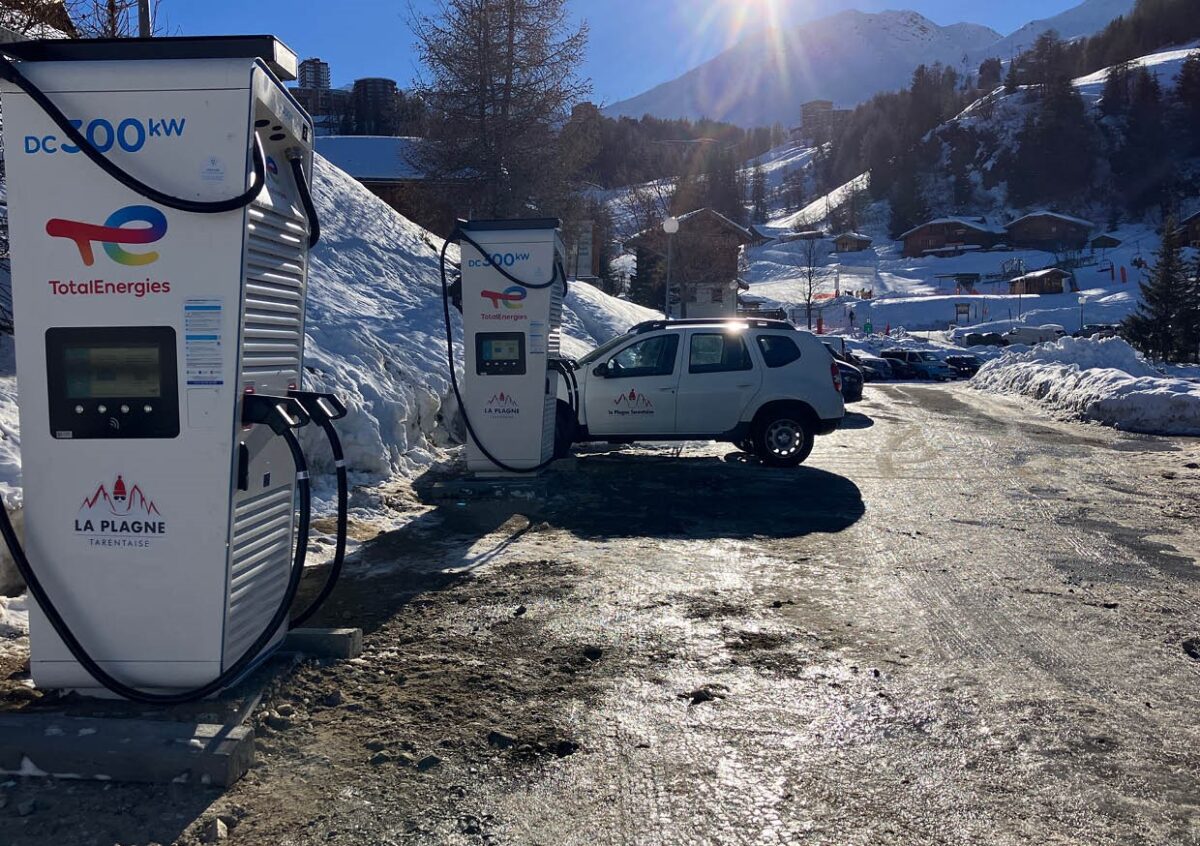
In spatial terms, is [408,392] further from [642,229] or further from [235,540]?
[642,229]

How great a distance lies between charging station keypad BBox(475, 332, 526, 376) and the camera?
1088cm

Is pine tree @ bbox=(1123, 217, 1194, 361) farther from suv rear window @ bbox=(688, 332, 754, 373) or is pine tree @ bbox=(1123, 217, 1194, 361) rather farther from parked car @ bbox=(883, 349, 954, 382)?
suv rear window @ bbox=(688, 332, 754, 373)

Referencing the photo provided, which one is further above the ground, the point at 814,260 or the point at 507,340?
the point at 814,260

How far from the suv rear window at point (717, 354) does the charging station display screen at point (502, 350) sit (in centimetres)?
273

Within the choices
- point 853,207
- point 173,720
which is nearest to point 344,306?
point 173,720

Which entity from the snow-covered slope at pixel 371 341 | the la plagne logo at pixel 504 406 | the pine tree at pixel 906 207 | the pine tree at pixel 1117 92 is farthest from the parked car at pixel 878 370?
the pine tree at pixel 1117 92

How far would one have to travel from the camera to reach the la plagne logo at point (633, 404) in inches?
496

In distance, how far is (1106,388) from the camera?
1892cm

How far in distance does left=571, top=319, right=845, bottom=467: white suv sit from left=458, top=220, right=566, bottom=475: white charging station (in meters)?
1.79

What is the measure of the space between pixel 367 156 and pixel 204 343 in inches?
1768

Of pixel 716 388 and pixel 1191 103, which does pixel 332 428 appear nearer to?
pixel 716 388

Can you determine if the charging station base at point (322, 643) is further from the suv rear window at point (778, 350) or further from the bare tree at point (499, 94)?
the bare tree at point (499, 94)

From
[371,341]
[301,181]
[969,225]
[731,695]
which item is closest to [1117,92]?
[969,225]

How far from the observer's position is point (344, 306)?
607 inches
